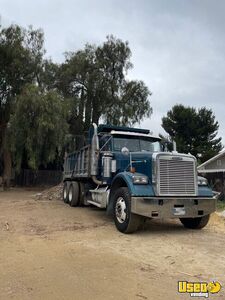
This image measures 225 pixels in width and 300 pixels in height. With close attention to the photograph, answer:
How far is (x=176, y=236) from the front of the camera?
8.59 meters

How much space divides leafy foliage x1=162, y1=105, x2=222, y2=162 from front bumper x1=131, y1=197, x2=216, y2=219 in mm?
34994

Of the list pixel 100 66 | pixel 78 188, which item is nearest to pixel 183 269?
pixel 78 188

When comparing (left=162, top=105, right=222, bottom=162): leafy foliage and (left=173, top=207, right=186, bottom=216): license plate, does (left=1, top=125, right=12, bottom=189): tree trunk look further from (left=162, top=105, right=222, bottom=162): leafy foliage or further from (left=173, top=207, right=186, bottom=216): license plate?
(left=162, top=105, right=222, bottom=162): leafy foliage

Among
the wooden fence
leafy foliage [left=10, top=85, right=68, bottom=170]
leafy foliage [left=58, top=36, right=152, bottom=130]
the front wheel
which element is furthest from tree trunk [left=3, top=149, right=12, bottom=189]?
the front wheel

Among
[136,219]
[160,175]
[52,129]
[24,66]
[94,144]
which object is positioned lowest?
[136,219]

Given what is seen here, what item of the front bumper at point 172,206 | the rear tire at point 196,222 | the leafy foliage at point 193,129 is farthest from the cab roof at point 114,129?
the leafy foliage at point 193,129

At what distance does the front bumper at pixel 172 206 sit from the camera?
8328 mm

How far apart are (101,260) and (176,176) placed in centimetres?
344

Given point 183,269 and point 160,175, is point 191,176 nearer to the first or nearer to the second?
point 160,175

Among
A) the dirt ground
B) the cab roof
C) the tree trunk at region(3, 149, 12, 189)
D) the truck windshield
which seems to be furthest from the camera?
the tree trunk at region(3, 149, 12, 189)

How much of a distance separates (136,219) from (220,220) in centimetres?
466

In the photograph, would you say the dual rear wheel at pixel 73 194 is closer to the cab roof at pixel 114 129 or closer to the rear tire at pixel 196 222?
the cab roof at pixel 114 129

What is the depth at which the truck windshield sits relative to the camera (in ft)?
36.7

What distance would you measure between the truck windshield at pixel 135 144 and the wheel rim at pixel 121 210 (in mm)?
2294
